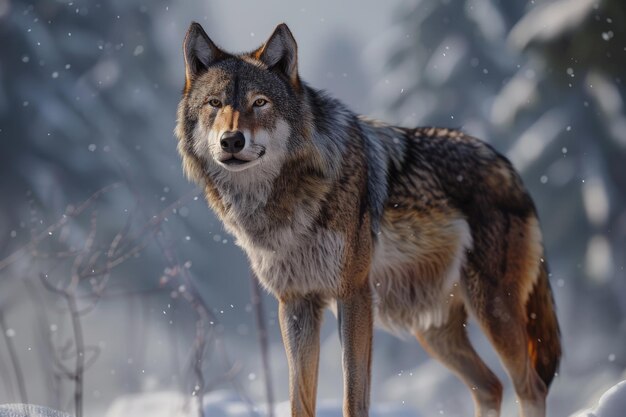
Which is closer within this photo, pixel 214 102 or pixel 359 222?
pixel 214 102

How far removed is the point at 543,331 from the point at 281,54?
2.23 meters

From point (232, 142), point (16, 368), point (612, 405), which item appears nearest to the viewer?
point (16, 368)

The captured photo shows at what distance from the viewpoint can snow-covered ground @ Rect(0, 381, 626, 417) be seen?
3.43 meters

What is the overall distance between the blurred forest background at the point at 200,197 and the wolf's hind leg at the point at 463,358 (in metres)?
5.34

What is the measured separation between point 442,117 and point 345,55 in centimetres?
519

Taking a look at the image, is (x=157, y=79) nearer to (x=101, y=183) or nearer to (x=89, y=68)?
(x=89, y=68)

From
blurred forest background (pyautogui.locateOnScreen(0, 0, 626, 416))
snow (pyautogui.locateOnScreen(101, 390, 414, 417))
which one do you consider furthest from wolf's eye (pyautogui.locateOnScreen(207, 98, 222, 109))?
blurred forest background (pyautogui.locateOnScreen(0, 0, 626, 416))

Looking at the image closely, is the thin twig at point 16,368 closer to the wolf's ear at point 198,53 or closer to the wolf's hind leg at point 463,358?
the wolf's ear at point 198,53

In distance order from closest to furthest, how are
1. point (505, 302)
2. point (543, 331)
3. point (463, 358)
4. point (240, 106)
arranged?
point (240, 106) < point (505, 302) < point (543, 331) < point (463, 358)

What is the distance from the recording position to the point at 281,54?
3646mm

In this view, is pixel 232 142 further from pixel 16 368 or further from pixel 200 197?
pixel 200 197

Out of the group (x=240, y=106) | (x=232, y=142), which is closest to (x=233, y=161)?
(x=232, y=142)

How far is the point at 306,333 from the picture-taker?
3.78m

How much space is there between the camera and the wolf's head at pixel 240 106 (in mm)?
3334
